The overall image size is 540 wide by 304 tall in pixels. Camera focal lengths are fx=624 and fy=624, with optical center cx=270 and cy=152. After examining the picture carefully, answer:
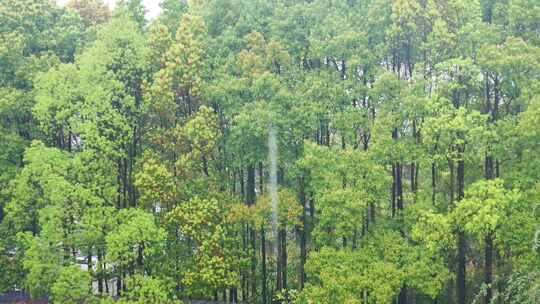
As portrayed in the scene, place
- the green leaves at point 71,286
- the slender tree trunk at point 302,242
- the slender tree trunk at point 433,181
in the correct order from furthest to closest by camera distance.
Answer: the slender tree trunk at point 302,242 → the slender tree trunk at point 433,181 → the green leaves at point 71,286

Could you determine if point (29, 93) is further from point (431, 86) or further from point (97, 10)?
point (431, 86)

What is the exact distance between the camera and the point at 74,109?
35.6 metres

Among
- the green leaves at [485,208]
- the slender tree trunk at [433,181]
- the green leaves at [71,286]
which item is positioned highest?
the slender tree trunk at [433,181]

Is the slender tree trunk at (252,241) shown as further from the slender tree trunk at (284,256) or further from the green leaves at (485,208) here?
the green leaves at (485,208)

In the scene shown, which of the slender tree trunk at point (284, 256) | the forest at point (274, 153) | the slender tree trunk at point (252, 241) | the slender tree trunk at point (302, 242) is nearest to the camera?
the forest at point (274, 153)

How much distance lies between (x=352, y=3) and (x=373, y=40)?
4.92 metres

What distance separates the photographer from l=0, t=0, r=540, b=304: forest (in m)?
31.0

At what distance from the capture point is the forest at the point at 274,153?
31047 mm

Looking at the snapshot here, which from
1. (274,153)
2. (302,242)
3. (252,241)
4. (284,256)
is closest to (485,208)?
(302,242)

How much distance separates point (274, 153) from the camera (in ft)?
116

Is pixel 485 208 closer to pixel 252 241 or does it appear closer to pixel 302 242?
pixel 302 242

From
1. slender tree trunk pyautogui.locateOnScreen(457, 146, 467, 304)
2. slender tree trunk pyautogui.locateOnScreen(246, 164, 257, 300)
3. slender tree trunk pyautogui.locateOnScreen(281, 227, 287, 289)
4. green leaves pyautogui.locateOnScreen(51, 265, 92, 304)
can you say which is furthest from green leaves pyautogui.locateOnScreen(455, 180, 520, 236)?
green leaves pyautogui.locateOnScreen(51, 265, 92, 304)

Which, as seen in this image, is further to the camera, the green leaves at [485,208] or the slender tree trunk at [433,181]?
the slender tree trunk at [433,181]

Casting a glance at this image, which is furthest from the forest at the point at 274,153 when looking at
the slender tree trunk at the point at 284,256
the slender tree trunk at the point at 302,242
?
the slender tree trunk at the point at 284,256
